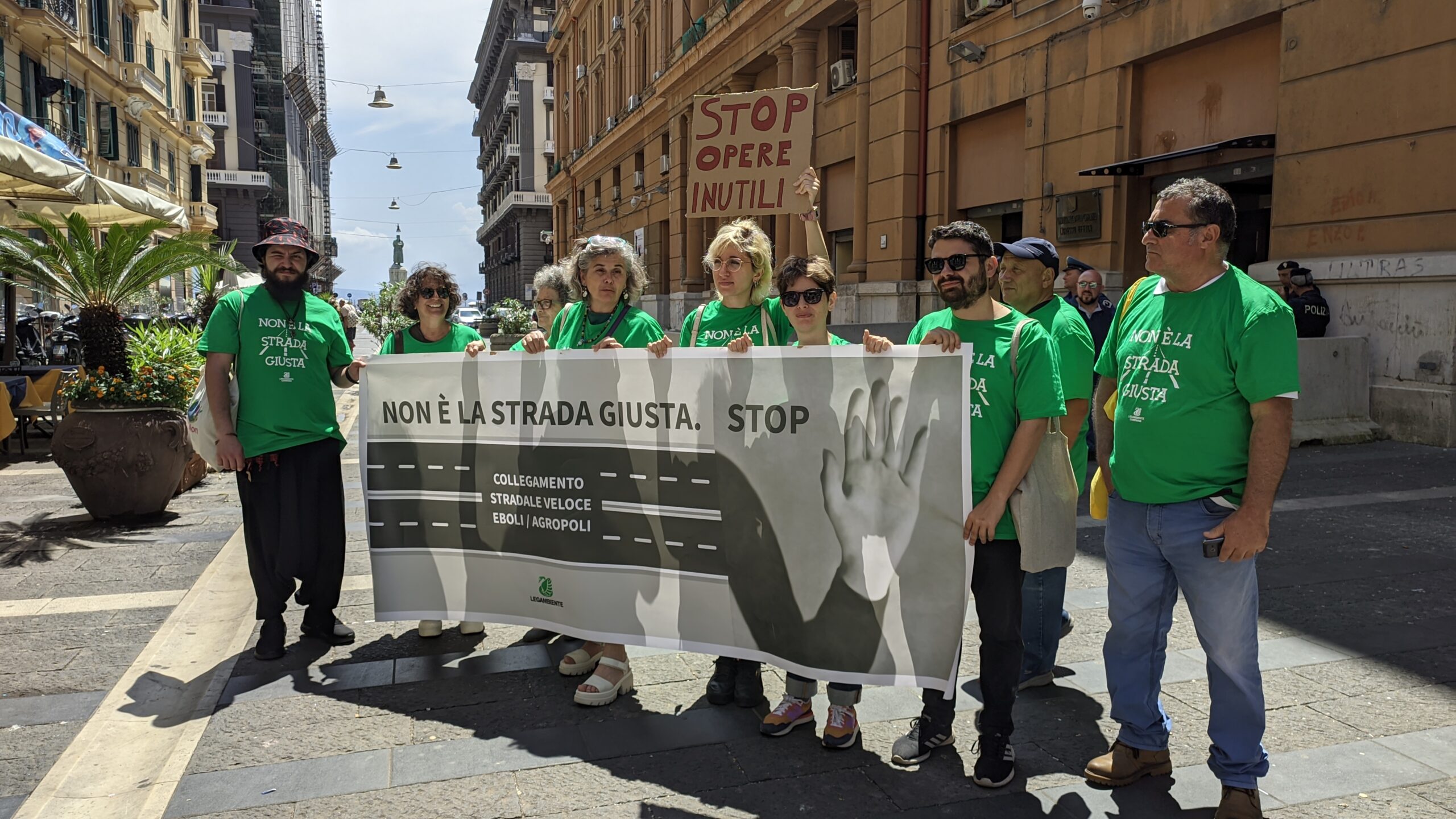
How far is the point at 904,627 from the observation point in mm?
3510

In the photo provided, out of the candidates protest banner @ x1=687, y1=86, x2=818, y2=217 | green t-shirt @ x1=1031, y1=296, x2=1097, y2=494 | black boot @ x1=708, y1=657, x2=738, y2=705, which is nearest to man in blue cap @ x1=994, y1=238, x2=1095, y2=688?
green t-shirt @ x1=1031, y1=296, x2=1097, y2=494

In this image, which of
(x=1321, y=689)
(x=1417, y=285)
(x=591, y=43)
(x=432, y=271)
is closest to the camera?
(x=1321, y=689)

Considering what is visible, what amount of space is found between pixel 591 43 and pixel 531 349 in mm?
46477

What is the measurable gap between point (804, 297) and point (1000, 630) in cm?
136

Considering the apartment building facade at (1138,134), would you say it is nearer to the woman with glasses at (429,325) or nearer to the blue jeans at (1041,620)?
the blue jeans at (1041,620)

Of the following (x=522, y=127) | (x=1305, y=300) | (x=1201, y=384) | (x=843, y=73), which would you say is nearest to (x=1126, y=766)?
(x=1201, y=384)

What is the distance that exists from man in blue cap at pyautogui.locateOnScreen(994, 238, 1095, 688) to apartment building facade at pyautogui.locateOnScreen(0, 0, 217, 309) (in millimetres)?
16835

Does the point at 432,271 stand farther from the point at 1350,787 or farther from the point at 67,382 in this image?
the point at 67,382

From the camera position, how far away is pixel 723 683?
4.08 m

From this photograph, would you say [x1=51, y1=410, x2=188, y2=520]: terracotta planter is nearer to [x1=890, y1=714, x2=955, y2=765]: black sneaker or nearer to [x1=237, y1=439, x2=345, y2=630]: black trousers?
[x1=237, y1=439, x2=345, y2=630]: black trousers

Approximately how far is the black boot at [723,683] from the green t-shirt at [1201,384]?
176 centimetres

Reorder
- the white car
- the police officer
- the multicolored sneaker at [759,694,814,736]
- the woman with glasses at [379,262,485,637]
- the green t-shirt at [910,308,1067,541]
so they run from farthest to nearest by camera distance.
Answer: the white car < the police officer < the woman with glasses at [379,262,485,637] < the multicolored sneaker at [759,694,814,736] < the green t-shirt at [910,308,1067,541]

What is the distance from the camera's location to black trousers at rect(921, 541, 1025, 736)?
3305mm

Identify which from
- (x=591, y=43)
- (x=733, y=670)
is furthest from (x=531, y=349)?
(x=591, y=43)
